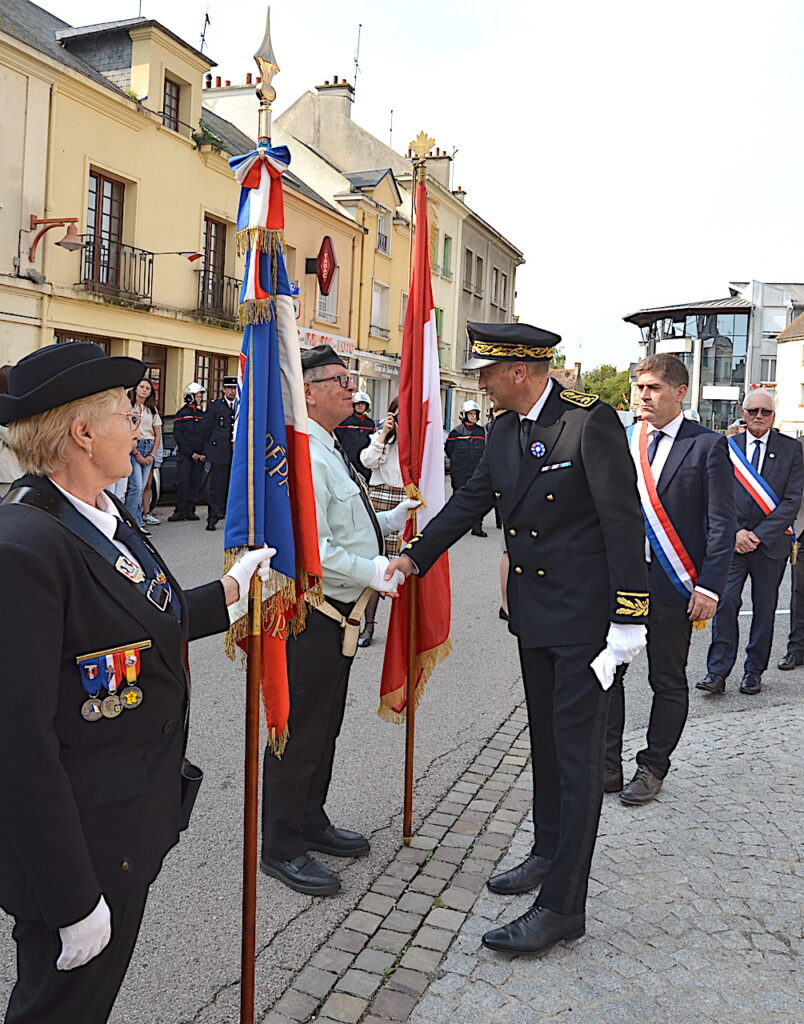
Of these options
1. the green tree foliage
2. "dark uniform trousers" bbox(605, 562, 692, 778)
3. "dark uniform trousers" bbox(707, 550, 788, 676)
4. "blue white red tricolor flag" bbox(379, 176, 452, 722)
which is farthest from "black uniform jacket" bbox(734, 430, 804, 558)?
the green tree foliage

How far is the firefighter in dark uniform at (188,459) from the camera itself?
559 inches

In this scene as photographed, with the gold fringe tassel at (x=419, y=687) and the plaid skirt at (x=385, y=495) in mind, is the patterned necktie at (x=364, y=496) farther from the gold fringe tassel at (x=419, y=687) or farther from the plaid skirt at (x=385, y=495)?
the plaid skirt at (x=385, y=495)

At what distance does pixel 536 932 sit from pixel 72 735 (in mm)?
1975

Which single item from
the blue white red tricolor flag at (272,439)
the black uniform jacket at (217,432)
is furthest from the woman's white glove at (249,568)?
the black uniform jacket at (217,432)

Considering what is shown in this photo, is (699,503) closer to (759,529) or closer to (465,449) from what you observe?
(759,529)

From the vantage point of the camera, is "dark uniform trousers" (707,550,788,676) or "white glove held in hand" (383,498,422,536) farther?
"dark uniform trousers" (707,550,788,676)

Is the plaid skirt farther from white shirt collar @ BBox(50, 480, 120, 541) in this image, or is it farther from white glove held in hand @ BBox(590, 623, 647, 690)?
white shirt collar @ BBox(50, 480, 120, 541)

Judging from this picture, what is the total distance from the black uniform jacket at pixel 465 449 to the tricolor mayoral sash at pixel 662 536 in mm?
9675

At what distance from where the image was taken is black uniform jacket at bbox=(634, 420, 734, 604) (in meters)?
4.54

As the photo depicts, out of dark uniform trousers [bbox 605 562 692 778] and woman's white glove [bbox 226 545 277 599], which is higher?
woman's white glove [bbox 226 545 277 599]

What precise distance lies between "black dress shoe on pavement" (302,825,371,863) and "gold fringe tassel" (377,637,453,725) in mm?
571

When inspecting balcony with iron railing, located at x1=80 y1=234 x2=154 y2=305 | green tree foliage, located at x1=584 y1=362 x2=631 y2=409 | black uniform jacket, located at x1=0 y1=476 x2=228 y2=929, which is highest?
green tree foliage, located at x1=584 y1=362 x2=631 y2=409

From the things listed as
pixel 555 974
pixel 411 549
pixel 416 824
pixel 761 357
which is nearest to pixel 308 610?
pixel 411 549

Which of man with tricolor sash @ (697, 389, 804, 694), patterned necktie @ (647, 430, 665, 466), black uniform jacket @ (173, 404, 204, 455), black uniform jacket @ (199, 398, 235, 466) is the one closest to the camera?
patterned necktie @ (647, 430, 665, 466)
